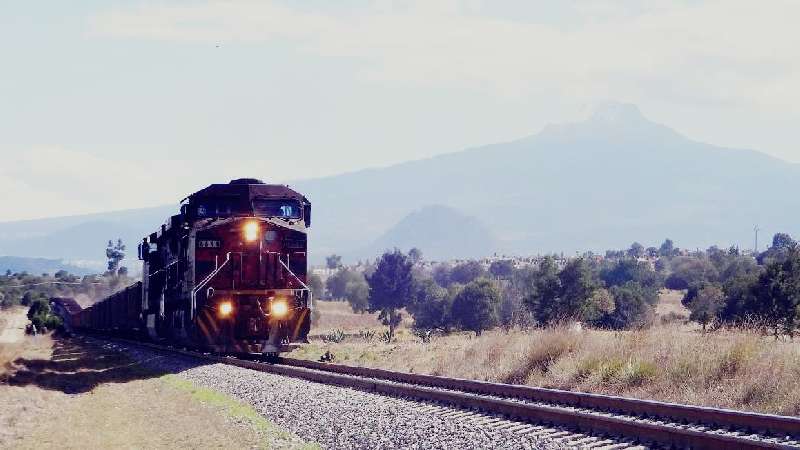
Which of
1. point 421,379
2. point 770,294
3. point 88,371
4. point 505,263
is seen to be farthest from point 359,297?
point 421,379

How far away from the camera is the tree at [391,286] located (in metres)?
99.9

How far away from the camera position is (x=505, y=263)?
5935 inches

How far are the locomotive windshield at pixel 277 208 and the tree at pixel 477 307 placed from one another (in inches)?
1774

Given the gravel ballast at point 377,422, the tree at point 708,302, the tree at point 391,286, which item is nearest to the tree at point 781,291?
the tree at point 708,302

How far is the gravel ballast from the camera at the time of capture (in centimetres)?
1133

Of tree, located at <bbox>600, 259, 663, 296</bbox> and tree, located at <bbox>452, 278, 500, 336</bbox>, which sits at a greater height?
tree, located at <bbox>600, 259, 663, 296</bbox>

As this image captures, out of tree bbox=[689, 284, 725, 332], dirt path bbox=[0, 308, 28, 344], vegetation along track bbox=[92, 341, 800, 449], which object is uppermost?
tree bbox=[689, 284, 725, 332]

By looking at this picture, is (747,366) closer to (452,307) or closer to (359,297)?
(452,307)

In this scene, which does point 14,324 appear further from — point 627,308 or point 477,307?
point 627,308

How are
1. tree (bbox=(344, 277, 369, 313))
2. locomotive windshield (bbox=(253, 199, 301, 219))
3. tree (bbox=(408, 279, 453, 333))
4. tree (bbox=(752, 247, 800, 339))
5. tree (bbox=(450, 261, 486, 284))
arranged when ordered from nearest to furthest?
1. locomotive windshield (bbox=(253, 199, 301, 219))
2. tree (bbox=(752, 247, 800, 339))
3. tree (bbox=(408, 279, 453, 333))
4. tree (bbox=(344, 277, 369, 313))
5. tree (bbox=(450, 261, 486, 284))

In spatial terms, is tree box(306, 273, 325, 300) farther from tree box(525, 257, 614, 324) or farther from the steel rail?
the steel rail

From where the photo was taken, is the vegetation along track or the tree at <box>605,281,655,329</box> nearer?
the vegetation along track

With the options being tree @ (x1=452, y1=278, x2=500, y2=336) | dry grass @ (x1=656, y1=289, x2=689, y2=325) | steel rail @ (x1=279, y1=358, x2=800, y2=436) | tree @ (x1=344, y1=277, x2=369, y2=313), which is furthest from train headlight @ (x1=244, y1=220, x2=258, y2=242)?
tree @ (x1=344, y1=277, x2=369, y2=313)

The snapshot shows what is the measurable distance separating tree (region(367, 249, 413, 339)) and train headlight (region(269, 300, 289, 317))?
7356cm
